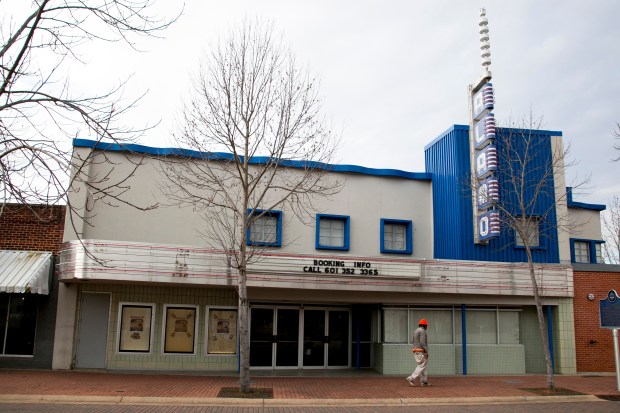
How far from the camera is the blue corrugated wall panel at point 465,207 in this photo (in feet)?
63.7

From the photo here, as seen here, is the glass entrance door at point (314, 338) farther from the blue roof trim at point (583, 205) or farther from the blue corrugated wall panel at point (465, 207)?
the blue roof trim at point (583, 205)

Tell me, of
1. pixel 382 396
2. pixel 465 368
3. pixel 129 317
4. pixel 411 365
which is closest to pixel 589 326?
pixel 465 368

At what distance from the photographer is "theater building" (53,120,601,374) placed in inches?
670

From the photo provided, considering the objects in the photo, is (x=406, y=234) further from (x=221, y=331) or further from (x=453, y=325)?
(x=221, y=331)

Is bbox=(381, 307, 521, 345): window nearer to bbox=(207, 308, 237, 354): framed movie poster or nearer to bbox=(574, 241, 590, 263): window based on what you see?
bbox=(207, 308, 237, 354): framed movie poster

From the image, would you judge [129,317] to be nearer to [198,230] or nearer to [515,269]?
[198,230]

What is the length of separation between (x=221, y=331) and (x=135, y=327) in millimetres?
2698

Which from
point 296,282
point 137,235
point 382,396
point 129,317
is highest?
point 137,235

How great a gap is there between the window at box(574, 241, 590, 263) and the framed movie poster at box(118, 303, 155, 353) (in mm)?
19088

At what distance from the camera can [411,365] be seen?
1834 cm

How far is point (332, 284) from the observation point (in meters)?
17.3

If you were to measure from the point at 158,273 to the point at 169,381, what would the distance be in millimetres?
2976

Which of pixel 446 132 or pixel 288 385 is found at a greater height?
pixel 446 132

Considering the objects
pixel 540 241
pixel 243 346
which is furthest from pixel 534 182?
pixel 243 346
